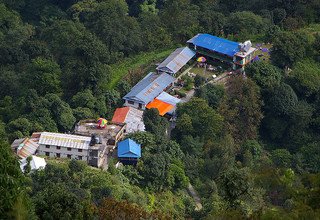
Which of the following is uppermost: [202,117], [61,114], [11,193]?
[11,193]

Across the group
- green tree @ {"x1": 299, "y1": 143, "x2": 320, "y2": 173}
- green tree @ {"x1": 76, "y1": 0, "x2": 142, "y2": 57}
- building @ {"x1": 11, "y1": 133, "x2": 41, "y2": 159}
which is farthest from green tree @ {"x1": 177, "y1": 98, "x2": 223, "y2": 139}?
building @ {"x1": 11, "y1": 133, "x2": 41, "y2": 159}

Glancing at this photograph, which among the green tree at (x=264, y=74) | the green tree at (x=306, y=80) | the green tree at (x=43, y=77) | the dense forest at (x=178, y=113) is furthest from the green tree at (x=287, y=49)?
the green tree at (x=43, y=77)

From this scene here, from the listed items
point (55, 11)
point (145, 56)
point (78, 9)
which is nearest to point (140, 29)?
point (145, 56)

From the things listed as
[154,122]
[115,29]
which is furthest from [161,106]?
[115,29]

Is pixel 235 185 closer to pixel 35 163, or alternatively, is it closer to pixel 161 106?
pixel 35 163

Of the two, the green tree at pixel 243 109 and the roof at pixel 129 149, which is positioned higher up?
the roof at pixel 129 149

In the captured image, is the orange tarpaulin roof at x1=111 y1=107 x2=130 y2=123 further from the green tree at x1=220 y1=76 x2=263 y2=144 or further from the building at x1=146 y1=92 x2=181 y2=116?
the green tree at x1=220 y1=76 x2=263 y2=144

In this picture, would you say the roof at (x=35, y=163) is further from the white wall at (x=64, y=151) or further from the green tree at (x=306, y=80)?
the green tree at (x=306, y=80)

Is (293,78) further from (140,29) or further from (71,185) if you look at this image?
(71,185)
